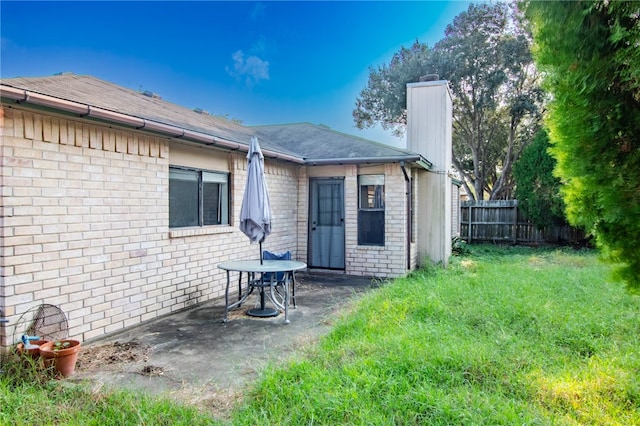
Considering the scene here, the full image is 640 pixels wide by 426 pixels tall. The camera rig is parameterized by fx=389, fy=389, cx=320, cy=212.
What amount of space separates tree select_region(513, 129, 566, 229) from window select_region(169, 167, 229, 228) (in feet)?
38.1

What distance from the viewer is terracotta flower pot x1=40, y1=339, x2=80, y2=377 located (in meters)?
3.65

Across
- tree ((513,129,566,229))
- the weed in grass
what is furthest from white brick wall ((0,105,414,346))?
tree ((513,129,566,229))

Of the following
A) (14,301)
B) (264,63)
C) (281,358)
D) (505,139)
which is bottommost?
(281,358)

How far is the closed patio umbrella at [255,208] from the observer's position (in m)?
5.68

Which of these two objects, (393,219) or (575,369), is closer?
(575,369)

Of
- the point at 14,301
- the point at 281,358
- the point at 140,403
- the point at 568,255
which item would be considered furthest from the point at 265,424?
the point at 568,255

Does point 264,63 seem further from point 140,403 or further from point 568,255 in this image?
point 140,403

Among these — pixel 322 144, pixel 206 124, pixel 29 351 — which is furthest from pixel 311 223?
pixel 29 351

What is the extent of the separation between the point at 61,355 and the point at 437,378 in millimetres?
3511

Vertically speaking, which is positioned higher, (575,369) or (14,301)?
(14,301)

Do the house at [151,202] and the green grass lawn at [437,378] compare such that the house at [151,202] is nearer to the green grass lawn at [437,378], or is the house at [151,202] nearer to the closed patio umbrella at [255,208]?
the closed patio umbrella at [255,208]

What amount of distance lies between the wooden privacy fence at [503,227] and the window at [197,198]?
41.7 feet

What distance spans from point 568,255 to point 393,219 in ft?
23.0

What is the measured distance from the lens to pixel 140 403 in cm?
314
